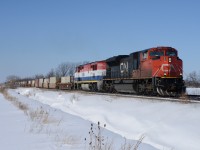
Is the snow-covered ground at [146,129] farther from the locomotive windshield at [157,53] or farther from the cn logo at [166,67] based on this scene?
the locomotive windshield at [157,53]

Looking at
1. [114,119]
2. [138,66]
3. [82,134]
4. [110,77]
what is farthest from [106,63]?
[82,134]

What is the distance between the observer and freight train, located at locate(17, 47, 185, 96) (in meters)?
19.9

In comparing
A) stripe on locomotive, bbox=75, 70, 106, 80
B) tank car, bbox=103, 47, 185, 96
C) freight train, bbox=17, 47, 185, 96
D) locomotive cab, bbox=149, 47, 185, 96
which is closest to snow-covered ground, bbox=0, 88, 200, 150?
locomotive cab, bbox=149, 47, 185, 96

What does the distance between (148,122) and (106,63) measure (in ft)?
66.1

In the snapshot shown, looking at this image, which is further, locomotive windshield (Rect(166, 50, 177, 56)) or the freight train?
locomotive windshield (Rect(166, 50, 177, 56))

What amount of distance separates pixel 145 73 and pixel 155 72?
4.85ft

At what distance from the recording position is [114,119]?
13.8 metres

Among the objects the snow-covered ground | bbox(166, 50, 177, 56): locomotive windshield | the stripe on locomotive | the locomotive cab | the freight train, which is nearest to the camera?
the snow-covered ground

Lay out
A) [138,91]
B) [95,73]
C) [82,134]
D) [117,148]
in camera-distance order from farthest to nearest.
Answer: [95,73]
[138,91]
[82,134]
[117,148]

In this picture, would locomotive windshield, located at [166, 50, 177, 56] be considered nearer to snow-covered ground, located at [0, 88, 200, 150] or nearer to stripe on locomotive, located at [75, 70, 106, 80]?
snow-covered ground, located at [0, 88, 200, 150]

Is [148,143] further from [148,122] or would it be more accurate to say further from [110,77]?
[110,77]

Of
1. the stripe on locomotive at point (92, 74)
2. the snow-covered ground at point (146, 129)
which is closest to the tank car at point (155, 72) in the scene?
the snow-covered ground at point (146, 129)

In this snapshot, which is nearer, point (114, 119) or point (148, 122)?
point (148, 122)

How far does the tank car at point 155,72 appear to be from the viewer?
781 inches
